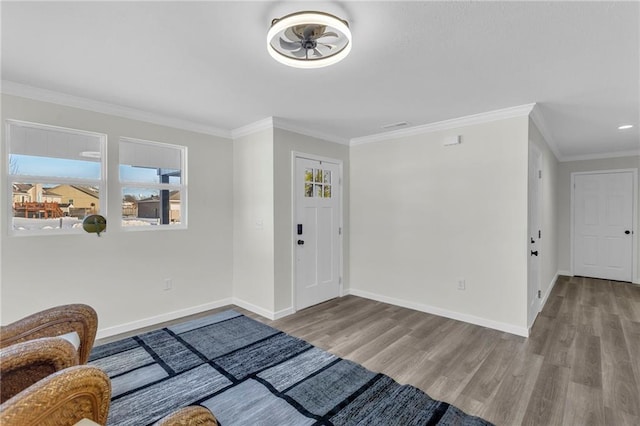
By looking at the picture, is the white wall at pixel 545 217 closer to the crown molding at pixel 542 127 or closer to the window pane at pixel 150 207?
the crown molding at pixel 542 127

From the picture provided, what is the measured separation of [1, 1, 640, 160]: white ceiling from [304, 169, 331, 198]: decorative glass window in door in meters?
0.88

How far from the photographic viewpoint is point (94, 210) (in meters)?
3.10

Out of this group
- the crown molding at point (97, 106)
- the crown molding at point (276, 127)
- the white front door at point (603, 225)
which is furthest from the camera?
the white front door at point (603, 225)

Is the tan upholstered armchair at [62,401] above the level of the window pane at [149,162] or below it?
below

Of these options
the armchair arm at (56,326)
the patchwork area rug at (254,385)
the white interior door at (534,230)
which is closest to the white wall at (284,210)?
the patchwork area rug at (254,385)

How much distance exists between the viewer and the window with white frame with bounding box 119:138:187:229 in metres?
3.32

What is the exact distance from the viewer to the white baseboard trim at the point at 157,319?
3.12 metres

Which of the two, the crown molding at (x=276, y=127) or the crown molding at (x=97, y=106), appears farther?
the crown molding at (x=276, y=127)

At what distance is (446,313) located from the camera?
373 centimetres

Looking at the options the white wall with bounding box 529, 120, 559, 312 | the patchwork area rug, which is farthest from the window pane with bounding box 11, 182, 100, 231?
the white wall with bounding box 529, 120, 559, 312

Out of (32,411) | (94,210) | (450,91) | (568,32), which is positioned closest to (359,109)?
(450,91)

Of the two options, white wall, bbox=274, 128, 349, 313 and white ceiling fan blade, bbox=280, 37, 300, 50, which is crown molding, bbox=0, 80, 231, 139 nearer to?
white wall, bbox=274, 128, 349, 313

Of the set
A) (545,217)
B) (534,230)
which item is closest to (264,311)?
(534,230)

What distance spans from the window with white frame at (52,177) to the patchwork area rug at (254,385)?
1.31m
